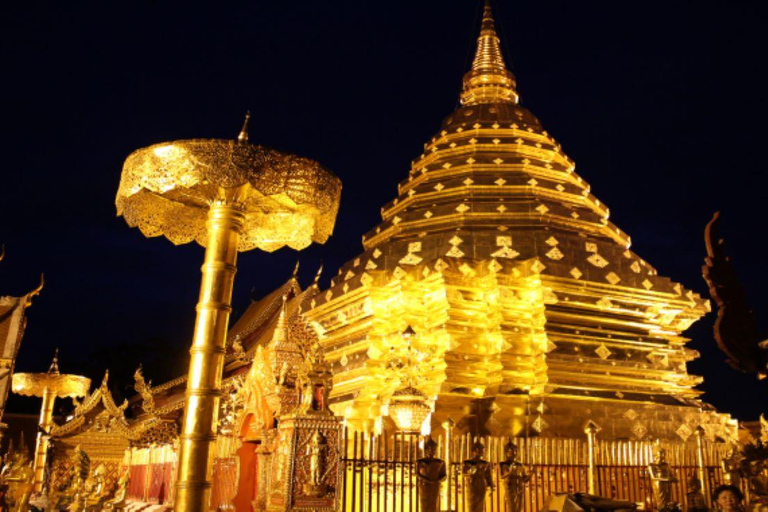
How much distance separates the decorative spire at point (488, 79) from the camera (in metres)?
18.8

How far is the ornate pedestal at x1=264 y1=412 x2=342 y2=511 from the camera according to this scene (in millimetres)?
7336

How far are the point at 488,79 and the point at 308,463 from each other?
13.7 meters

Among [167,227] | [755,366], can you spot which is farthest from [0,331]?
[755,366]

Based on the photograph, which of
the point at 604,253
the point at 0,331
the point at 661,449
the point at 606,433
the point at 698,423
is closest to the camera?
the point at 661,449

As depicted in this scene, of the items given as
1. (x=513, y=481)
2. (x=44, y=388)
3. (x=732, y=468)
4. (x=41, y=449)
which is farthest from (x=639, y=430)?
(x=44, y=388)

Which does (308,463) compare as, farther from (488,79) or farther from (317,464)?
(488,79)

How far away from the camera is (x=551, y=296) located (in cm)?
1265

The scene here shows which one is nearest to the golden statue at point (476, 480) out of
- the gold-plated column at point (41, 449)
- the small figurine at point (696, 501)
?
the small figurine at point (696, 501)

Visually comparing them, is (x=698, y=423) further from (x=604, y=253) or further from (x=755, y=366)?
(x=755, y=366)

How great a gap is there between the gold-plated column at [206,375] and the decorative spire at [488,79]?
12.8m

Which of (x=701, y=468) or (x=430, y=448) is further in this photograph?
(x=701, y=468)

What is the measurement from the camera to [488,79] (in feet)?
61.9

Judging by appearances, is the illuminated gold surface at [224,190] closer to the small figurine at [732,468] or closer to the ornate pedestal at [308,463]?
the ornate pedestal at [308,463]

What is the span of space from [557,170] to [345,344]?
6082 mm
